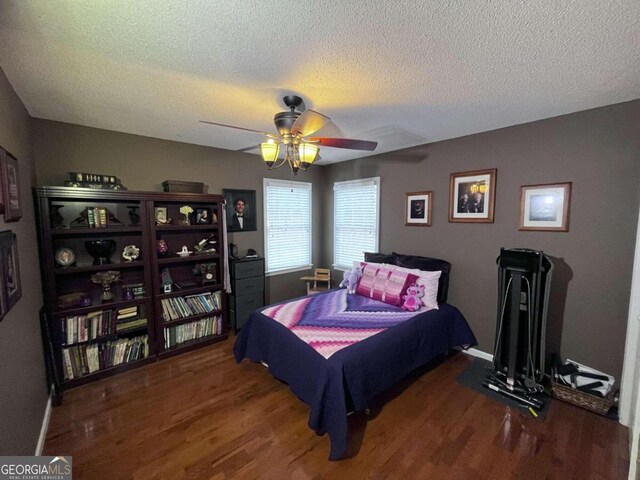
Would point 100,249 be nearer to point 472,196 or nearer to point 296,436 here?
point 296,436

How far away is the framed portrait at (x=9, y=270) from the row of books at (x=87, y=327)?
0.97 metres

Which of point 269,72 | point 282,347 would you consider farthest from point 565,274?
point 269,72

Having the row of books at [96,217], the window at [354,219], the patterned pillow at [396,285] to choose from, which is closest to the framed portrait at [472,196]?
the patterned pillow at [396,285]

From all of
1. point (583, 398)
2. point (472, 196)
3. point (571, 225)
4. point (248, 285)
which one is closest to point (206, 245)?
point (248, 285)

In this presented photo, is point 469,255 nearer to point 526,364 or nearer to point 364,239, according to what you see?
point 526,364

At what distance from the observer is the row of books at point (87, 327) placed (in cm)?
237

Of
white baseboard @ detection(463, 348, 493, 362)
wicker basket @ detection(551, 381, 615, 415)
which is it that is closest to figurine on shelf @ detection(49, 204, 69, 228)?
white baseboard @ detection(463, 348, 493, 362)

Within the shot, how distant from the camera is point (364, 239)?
4059 millimetres

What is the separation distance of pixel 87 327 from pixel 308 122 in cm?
273

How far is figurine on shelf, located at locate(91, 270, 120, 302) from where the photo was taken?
2.59 meters

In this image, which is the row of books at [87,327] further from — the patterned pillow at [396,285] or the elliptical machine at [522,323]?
the elliptical machine at [522,323]

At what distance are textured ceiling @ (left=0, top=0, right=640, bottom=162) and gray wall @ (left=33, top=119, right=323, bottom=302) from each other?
254 mm

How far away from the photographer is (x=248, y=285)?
3.53m

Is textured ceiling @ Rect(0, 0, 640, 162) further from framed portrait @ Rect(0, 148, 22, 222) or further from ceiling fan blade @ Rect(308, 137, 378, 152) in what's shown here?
framed portrait @ Rect(0, 148, 22, 222)
